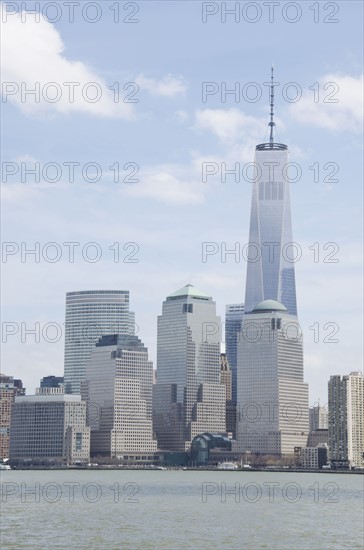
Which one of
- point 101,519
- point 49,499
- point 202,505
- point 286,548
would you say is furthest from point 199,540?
point 49,499

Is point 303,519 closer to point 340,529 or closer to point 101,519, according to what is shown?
point 340,529

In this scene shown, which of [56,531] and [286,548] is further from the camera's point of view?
[56,531]

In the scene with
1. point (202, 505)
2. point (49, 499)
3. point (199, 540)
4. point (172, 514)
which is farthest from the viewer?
point (49, 499)

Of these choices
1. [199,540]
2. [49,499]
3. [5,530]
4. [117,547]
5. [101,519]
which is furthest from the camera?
[49,499]

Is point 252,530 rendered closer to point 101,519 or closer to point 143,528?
point 143,528

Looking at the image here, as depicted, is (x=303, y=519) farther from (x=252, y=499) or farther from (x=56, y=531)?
(x=252, y=499)

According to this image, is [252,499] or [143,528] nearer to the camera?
[143,528]

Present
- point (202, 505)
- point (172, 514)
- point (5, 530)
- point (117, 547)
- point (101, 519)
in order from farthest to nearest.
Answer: point (202, 505) < point (172, 514) < point (101, 519) < point (5, 530) < point (117, 547)

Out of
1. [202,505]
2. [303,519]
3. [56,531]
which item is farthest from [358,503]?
[56,531]

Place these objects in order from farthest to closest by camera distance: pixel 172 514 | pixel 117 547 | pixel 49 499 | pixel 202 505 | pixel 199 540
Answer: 1. pixel 49 499
2. pixel 202 505
3. pixel 172 514
4. pixel 199 540
5. pixel 117 547
